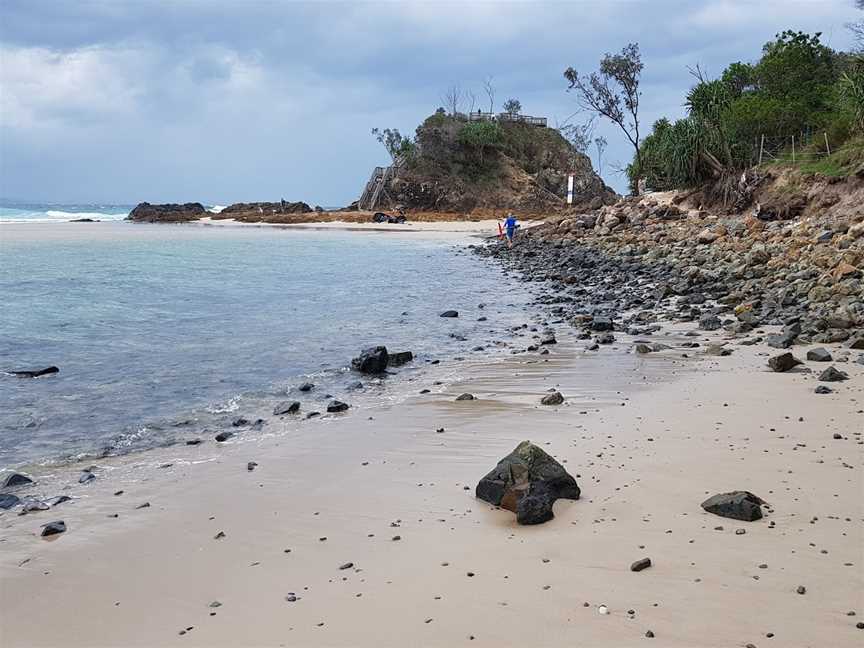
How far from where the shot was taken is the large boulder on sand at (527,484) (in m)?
4.58

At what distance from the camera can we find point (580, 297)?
16.8m

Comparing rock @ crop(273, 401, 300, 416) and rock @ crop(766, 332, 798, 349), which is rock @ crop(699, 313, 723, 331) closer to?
rock @ crop(766, 332, 798, 349)

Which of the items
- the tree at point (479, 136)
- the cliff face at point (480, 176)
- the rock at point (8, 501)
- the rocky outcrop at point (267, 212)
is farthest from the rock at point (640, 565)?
the tree at point (479, 136)

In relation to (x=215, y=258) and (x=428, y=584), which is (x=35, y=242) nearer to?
(x=215, y=258)

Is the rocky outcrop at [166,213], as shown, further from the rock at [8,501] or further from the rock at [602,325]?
the rock at [8,501]

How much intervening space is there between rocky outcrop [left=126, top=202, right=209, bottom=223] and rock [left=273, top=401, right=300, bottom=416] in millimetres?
73836

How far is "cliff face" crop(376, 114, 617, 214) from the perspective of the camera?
228 ft

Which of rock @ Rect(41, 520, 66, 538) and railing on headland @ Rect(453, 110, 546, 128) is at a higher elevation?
railing on headland @ Rect(453, 110, 546, 128)

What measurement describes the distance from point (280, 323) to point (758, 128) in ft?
82.5

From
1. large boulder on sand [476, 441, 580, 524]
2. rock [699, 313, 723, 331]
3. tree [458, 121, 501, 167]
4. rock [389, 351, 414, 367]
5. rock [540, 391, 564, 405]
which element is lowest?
rock [389, 351, 414, 367]

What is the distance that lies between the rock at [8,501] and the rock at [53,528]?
0.67m

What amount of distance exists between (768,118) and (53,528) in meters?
32.7

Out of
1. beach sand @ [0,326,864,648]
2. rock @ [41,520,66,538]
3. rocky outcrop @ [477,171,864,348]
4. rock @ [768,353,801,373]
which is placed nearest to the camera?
beach sand @ [0,326,864,648]

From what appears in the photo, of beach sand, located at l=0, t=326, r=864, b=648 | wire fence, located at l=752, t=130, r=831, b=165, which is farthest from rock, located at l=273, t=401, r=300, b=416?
wire fence, located at l=752, t=130, r=831, b=165
